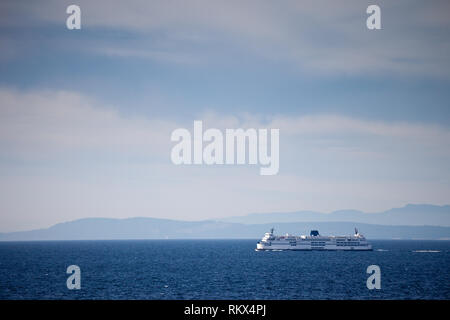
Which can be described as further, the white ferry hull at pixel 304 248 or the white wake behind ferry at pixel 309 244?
the white wake behind ferry at pixel 309 244

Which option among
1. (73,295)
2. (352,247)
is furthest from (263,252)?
(73,295)

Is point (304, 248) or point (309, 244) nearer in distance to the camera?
point (304, 248)

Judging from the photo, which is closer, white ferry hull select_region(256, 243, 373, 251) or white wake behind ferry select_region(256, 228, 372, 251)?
white ferry hull select_region(256, 243, 373, 251)

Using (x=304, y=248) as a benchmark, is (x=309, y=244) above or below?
above

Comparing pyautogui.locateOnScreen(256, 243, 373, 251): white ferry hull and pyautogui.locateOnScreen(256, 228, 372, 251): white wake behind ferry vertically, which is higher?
pyautogui.locateOnScreen(256, 228, 372, 251): white wake behind ferry

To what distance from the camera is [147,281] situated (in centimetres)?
8625

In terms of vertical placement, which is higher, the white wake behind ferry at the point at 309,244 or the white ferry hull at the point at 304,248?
the white wake behind ferry at the point at 309,244

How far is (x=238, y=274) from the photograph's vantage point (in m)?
99.7
